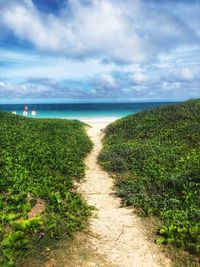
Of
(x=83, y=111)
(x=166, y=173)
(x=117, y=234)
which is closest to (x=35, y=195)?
(x=117, y=234)

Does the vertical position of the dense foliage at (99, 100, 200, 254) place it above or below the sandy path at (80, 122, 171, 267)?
above

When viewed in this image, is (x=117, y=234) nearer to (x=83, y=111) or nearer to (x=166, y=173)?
(x=166, y=173)

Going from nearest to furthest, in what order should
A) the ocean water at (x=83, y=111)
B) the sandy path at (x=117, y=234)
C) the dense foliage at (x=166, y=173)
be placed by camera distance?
1. the sandy path at (x=117, y=234)
2. the dense foliage at (x=166, y=173)
3. the ocean water at (x=83, y=111)

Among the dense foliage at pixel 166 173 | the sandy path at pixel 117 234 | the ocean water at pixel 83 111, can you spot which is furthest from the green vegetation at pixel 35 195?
the ocean water at pixel 83 111

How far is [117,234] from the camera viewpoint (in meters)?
9.71

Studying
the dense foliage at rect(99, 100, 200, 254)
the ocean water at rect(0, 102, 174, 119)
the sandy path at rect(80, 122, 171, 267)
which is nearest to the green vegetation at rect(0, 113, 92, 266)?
the sandy path at rect(80, 122, 171, 267)

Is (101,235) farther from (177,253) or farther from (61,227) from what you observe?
(177,253)

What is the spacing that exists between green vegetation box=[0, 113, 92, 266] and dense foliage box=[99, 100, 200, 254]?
1.95 meters

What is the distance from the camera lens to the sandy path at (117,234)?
8.44 metres

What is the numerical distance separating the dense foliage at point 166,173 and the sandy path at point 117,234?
455 mm

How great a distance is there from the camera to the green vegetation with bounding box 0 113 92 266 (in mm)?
8273

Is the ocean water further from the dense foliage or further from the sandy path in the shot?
the sandy path

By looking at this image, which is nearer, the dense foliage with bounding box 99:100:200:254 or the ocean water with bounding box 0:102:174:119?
the dense foliage with bounding box 99:100:200:254

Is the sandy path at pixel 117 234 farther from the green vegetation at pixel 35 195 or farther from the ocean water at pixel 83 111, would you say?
the ocean water at pixel 83 111
